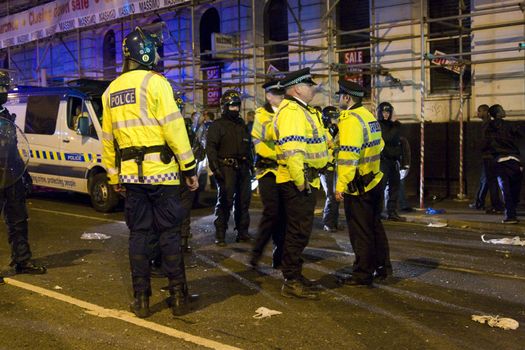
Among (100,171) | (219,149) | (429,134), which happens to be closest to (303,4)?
(429,134)

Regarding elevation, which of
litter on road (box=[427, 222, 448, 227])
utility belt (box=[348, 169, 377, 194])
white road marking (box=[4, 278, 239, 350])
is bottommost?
litter on road (box=[427, 222, 448, 227])

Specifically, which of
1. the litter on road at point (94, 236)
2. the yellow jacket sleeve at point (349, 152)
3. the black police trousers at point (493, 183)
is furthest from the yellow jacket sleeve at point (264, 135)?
the black police trousers at point (493, 183)

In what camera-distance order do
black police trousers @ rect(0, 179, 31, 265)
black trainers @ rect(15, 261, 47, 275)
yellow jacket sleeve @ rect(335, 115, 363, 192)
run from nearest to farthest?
yellow jacket sleeve @ rect(335, 115, 363, 192)
black police trousers @ rect(0, 179, 31, 265)
black trainers @ rect(15, 261, 47, 275)

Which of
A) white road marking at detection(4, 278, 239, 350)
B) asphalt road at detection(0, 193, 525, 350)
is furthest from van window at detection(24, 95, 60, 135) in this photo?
white road marking at detection(4, 278, 239, 350)

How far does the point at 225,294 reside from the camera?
18.2 ft

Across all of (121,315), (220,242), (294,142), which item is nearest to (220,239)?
(220,242)

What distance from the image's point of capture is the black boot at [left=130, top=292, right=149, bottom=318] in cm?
481

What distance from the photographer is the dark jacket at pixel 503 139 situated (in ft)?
31.9

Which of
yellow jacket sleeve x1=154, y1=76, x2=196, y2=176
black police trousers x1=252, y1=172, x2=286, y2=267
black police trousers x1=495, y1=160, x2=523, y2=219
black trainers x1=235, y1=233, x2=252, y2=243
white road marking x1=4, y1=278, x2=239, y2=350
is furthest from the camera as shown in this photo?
black police trousers x1=495, y1=160, x2=523, y2=219

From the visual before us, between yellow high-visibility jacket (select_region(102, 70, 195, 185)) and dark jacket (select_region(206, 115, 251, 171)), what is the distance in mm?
3165

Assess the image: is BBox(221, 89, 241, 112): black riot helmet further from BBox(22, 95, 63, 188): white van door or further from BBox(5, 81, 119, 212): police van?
BBox(22, 95, 63, 188): white van door

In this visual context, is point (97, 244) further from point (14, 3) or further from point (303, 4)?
point (14, 3)

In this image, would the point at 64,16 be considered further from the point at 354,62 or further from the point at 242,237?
the point at 242,237

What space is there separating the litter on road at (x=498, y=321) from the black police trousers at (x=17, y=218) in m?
4.19
